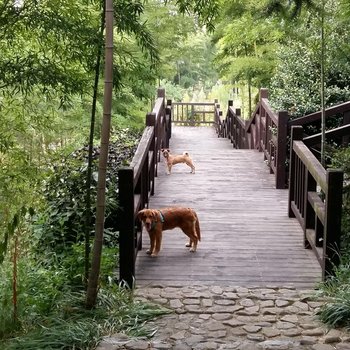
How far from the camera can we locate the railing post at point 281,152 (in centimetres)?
706

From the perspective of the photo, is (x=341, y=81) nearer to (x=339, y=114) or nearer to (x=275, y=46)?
(x=339, y=114)

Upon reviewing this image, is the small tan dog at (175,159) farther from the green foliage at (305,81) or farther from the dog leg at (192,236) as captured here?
the dog leg at (192,236)

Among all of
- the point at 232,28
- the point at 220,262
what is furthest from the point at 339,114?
the point at 220,262

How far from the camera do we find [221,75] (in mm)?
14031

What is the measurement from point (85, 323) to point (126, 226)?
3.03 feet

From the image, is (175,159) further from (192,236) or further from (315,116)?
(192,236)

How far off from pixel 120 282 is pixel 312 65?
511 centimetres

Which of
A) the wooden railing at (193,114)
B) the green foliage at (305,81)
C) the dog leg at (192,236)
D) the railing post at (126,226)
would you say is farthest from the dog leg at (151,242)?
the wooden railing at (193,114)

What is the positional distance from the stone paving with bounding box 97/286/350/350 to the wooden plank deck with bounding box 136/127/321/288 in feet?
0.78

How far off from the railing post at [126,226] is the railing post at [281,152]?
3.46 metres

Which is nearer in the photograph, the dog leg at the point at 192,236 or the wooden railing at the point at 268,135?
the dog leg at the point at 192,236

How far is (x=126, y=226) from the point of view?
4.13 metres

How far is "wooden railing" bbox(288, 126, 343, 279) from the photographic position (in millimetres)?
3990

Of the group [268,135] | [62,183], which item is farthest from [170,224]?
[268,135]
